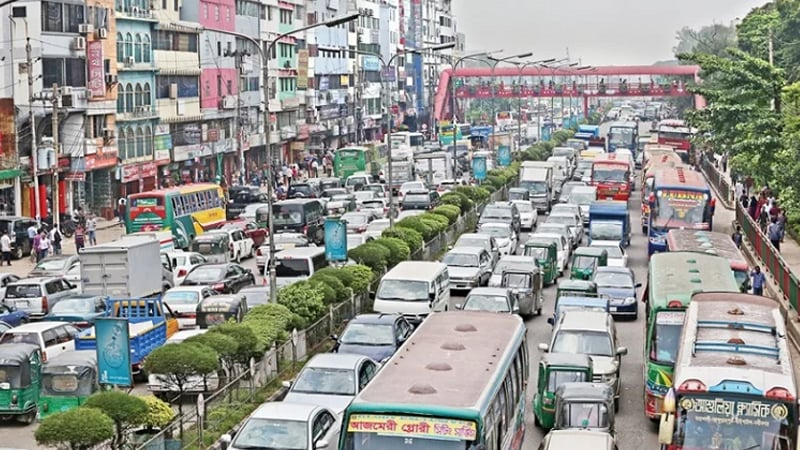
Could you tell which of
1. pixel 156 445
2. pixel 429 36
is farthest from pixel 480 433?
pixel 429 36

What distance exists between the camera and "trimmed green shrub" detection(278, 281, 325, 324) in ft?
95.9

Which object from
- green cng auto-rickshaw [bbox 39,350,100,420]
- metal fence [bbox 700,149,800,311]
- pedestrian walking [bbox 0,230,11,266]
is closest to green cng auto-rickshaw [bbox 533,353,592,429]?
green cng auto-rickshaw [bbox 39,350,100,420]

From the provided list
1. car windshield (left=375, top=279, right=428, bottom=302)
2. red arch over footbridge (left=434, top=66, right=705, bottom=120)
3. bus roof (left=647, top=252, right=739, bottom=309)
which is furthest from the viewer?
red arch over footbridge (left=434, top=66, right=705, bottom=120)

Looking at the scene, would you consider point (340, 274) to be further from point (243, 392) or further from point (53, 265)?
point (53, 265)

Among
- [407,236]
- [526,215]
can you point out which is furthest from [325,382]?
[526,215]

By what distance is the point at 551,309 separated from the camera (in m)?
37.8

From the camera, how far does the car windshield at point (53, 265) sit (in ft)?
131

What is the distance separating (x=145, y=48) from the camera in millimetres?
69938

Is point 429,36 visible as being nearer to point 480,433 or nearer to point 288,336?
point 288,336

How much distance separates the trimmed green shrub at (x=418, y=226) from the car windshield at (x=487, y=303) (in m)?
11.5

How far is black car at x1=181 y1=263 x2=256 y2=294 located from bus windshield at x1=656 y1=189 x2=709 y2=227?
1547 centimetres

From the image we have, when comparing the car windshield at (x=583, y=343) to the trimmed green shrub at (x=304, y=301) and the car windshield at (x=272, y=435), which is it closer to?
the trimmed green shrub at (x=304, y=301)

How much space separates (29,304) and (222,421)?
1373 cm

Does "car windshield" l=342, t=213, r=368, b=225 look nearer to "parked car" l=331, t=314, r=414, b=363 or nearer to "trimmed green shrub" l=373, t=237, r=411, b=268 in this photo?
"trimmed green shrub" l=373, t=237, r=411, b=268
